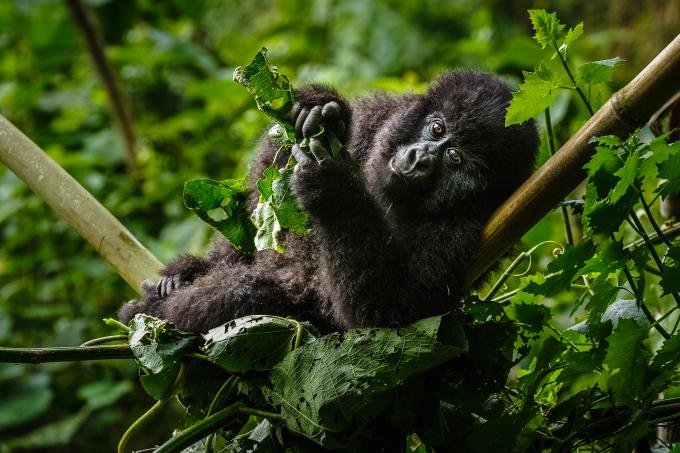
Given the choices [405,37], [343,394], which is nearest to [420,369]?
[343,394]

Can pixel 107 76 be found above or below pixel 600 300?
above

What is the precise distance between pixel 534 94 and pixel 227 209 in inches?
38.4

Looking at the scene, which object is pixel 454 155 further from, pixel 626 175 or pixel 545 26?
pixel 626 175

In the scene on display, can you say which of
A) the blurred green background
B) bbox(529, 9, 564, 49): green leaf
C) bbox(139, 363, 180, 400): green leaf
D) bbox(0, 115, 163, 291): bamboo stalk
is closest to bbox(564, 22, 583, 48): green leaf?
bbox(529, 9, 564, 49): green leaf

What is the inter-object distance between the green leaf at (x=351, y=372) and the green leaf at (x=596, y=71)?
564 millimetres

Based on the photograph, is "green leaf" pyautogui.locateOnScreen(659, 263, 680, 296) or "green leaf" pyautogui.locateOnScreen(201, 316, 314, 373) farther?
"green leaf" pyautogui.locateOnScreen(201, 316, 314, 373)

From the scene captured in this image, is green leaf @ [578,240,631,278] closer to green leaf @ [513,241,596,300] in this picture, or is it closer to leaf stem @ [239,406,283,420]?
green leaf @ [513,241,596,300]

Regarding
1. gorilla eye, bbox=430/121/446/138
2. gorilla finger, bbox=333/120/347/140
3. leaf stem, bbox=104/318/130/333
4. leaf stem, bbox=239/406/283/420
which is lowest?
leaf stem, bbox=239/406/283/420

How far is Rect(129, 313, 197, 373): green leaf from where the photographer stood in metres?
1.54

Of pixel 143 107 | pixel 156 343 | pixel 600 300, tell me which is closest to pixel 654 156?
pixel 600 300

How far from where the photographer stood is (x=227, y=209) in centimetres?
215

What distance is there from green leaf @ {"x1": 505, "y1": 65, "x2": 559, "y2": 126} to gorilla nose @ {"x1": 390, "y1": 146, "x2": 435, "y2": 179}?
21.6 inches

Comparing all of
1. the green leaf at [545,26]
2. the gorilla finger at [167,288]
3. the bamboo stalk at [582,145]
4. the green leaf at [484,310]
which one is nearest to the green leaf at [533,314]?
the green leaf at [484,310]

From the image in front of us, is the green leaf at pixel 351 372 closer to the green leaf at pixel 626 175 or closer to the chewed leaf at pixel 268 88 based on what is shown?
the green leaf at pixel 626 175
